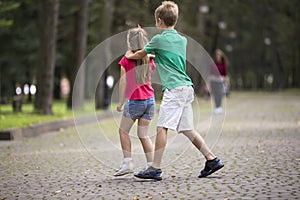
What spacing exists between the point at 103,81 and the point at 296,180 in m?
19.9

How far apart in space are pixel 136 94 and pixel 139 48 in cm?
55

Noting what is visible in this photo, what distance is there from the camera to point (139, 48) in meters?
8.45

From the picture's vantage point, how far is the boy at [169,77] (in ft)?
26.4

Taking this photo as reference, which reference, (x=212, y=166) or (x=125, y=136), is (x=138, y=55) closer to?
(x=125, y=136)

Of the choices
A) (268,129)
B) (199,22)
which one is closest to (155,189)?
(268,129)

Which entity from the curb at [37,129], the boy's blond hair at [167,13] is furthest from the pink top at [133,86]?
the curb at [37,129]

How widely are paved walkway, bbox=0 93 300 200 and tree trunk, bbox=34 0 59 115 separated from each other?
21.6 ft

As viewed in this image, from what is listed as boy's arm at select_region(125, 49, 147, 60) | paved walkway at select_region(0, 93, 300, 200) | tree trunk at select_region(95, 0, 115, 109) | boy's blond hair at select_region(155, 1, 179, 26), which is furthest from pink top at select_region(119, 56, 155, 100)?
tree trunk at select_region(95, 0, 115, 109)

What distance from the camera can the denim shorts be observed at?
27.8 feet

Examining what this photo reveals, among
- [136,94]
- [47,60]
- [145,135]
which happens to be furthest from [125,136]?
[47,60]

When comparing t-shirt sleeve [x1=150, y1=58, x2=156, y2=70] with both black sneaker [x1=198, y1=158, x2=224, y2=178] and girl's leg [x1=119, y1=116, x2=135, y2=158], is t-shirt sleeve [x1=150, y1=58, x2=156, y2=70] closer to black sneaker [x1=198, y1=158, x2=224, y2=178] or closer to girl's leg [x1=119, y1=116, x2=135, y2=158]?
girl's leg [x1=119, y1=116, x2=135, y2=158]

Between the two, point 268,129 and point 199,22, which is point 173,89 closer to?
point 268,129

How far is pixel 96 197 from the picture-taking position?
7117 mm

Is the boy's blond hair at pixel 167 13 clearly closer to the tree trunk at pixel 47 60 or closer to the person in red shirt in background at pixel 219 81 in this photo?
the tree trunk at pixel 47 60
